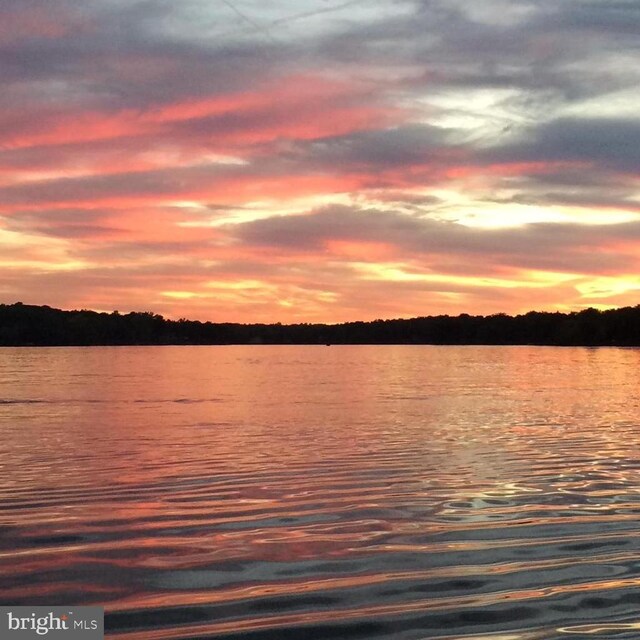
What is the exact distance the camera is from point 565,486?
54.0 ft

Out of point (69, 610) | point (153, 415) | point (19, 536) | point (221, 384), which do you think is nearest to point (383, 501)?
point (19, 536)

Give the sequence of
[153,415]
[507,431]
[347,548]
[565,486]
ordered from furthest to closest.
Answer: [153,415], [507,431], [565,486], [347,548]

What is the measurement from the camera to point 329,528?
1284 centimetres

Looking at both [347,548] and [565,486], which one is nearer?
[347,548]

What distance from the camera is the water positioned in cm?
891

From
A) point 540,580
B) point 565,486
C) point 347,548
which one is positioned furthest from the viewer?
point 565,486

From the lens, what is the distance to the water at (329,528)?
351 inches

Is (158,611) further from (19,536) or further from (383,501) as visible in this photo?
(383,501)

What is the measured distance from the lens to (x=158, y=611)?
8.94 meters

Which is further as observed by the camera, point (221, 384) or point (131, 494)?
point (221, 384)

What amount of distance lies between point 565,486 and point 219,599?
30.3 feet

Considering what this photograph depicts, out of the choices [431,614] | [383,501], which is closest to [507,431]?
[383,501]

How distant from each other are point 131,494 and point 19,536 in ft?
11.6

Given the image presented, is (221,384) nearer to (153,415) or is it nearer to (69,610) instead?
(153,415)
